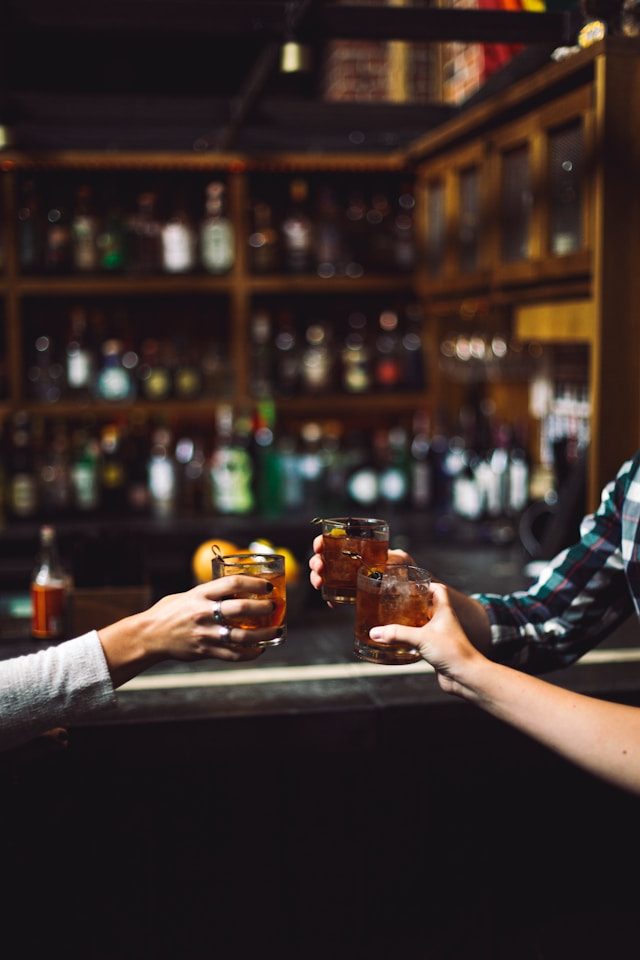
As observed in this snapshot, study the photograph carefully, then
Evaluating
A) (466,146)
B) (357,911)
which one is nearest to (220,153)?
(466,146)

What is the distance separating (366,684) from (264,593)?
2.13 feet

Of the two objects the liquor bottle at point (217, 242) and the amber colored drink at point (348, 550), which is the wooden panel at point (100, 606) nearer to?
the amber colored drink at point (348, 550)

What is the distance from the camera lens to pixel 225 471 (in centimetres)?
394

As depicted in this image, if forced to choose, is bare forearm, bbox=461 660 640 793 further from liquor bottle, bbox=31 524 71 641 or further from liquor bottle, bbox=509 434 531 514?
liquor bottle, bbox=509 434 531 514

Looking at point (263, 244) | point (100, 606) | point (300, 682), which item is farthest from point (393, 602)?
point (263, 244)

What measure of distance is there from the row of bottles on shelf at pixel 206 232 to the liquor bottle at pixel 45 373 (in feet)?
1.01

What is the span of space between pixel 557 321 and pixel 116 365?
6.08ft

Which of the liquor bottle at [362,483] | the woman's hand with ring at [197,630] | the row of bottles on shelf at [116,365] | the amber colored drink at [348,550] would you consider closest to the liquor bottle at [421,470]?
the liquor bottle at [362,483]

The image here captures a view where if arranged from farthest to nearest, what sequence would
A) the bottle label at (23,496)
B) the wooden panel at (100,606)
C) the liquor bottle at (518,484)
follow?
the bottle label at (23,496)
the liquor bottle at (518,484)
the wooden panel at (100,606)

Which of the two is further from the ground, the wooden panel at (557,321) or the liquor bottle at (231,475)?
the wooden panel at (557,321)

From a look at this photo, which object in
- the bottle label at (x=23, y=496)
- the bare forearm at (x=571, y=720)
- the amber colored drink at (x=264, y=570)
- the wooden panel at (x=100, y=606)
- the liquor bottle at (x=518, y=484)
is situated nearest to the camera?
the bare forearm at (x=571, y=720)

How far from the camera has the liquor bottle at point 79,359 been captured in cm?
407

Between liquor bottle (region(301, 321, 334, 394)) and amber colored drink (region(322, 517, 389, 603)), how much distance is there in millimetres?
2644

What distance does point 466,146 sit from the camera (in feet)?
11.6
